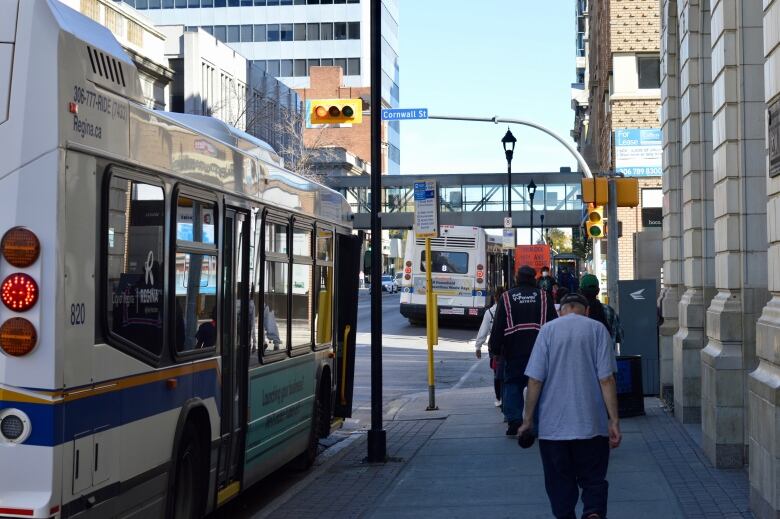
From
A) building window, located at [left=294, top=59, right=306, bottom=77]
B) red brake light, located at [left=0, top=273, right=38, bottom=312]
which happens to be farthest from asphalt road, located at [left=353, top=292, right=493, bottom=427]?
building window, located at [left=294, top=59, right=306, bottom=77]

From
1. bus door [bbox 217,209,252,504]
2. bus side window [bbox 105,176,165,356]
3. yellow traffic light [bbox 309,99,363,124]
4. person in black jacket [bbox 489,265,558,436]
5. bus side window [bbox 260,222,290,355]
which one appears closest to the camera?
bus side window [bbox 105,176,165,356]

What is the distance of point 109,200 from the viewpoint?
6438 millimetres

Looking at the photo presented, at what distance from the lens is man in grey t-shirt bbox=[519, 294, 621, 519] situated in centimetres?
745

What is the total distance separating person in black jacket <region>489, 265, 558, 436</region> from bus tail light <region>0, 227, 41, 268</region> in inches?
301

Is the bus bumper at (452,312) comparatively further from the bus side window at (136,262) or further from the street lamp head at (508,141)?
the bus side window at (136,262)

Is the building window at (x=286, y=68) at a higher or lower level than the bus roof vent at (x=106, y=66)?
higher

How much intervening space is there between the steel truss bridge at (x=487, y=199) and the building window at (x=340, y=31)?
19.0m

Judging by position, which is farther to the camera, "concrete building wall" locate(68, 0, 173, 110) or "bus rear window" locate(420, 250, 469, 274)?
"concrete building wall" locate(68, 0, 173, 110)

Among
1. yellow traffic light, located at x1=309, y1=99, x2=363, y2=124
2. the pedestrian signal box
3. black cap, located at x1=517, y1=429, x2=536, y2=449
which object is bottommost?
black cap, located at x1=517, y1=429, x2=536, y2=449

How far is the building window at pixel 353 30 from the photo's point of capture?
11112 centimetres

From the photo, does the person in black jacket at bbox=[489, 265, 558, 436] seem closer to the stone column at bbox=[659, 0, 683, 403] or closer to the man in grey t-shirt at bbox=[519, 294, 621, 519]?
the stone column at bbox=[659, 0, 683, 403]

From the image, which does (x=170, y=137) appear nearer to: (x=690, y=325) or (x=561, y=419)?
(x=561, y=419)

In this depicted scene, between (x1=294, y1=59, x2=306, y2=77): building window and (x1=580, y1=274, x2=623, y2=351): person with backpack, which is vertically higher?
(x1=294, y1=59, x2=306, y2=77): building window

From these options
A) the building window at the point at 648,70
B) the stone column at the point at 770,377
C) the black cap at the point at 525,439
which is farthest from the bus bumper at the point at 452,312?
the black cap at the point at 525,439
